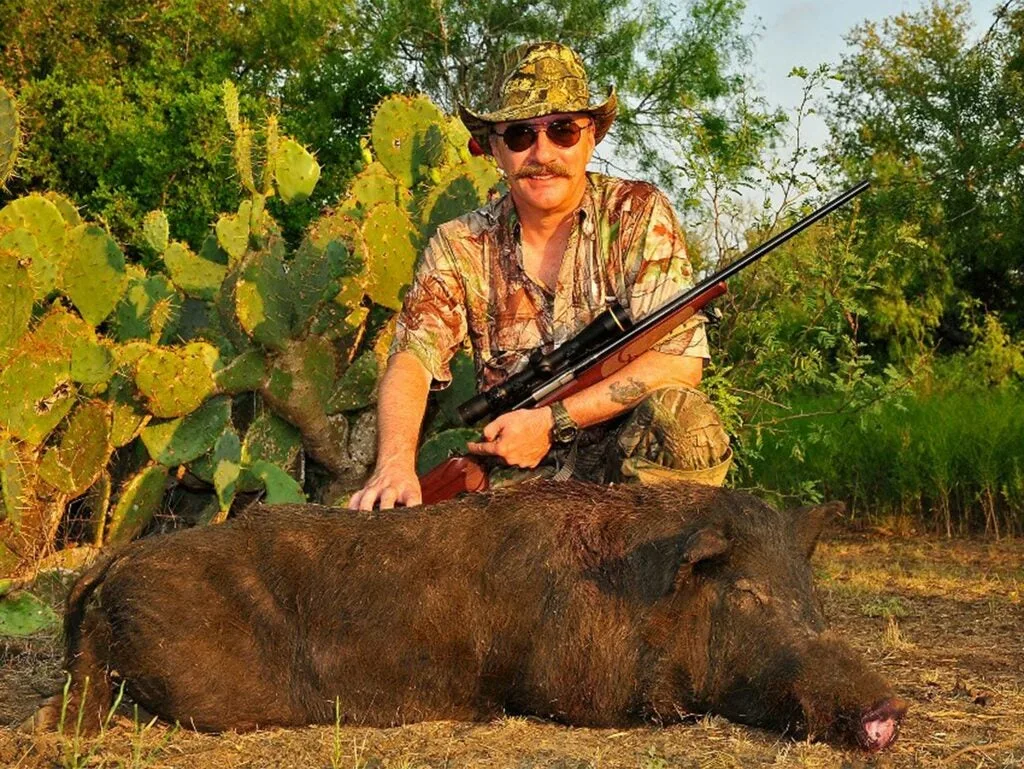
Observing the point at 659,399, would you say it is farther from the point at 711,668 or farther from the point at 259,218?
the point at 259,218

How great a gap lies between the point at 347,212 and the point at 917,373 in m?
3.69

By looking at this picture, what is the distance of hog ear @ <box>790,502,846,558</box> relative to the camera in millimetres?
3912

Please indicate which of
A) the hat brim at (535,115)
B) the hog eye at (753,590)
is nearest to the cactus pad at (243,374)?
the hat brim at (535,115)

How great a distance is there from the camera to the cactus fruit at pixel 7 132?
6.45m

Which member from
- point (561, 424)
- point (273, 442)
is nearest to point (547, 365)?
point (561, 424)

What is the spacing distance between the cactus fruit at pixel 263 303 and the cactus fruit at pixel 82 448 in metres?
0.86

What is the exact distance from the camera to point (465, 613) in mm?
3824

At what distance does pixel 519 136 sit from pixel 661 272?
0.80m

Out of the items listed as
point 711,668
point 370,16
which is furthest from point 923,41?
point 711,668

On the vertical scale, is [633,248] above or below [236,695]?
above

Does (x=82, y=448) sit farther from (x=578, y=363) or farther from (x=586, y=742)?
(x=586, y=742)

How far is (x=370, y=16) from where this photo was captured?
26.1 m

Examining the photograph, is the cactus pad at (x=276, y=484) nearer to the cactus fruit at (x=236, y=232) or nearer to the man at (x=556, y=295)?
the man at (x=556, y=295)

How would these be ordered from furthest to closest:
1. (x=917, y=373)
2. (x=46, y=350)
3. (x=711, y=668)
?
1. (x=917, y=373)
2. (x=46, y=350)
3. (x=711, y=668)
